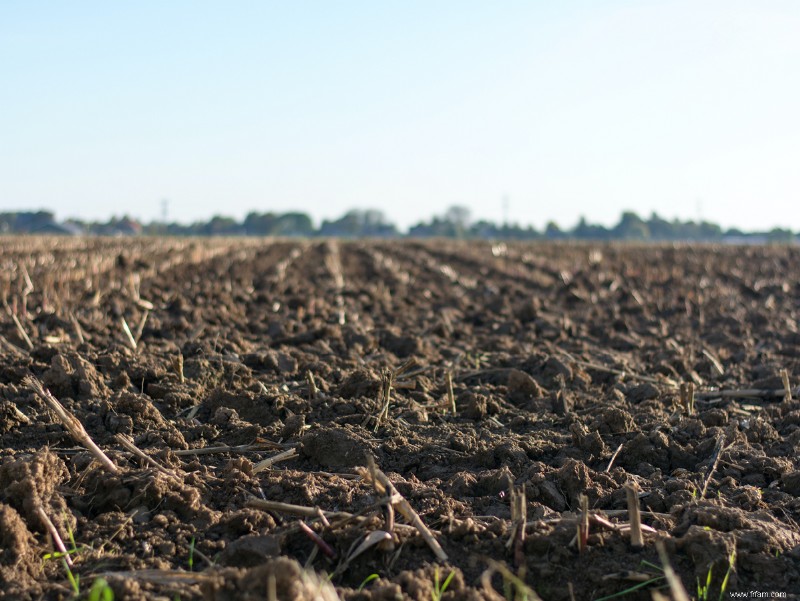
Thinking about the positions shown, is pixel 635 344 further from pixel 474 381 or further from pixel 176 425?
pixel 176 425

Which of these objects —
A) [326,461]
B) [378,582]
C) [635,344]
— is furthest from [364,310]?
[378,582]

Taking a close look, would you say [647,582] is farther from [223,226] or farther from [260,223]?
[260,223]

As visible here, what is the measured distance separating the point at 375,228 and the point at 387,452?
336 feet

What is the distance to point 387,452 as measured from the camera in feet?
14.1

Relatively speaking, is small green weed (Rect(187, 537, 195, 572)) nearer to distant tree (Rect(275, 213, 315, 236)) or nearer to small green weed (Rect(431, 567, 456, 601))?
small green weed (Rect(431, 567, 456, 601))

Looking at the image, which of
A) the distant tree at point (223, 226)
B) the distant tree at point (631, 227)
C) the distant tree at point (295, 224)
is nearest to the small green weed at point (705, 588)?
the distant tree at point (631, 227)

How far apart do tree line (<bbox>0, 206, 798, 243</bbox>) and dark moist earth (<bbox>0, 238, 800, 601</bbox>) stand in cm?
7093

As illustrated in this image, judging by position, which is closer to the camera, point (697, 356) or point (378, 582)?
point (378, 582)

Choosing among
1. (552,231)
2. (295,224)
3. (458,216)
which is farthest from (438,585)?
(458,216)

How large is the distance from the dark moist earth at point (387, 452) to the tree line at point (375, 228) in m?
70.9

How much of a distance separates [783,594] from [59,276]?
1076 cm

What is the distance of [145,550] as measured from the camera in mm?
3027

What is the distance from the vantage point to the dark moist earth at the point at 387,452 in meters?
2.94

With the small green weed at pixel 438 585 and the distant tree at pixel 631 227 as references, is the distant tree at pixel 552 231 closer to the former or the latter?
the distant tree at pixel 631 227
